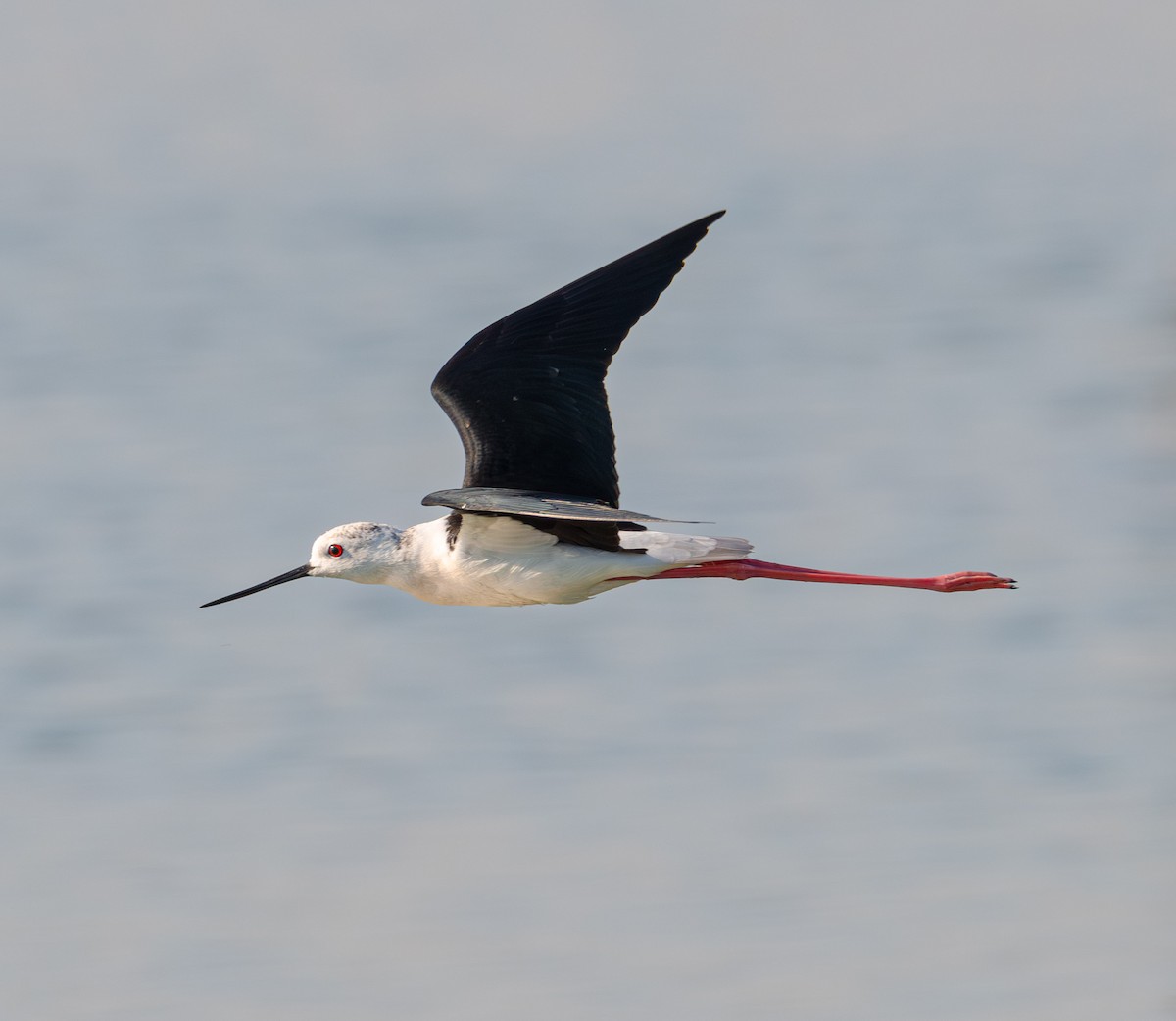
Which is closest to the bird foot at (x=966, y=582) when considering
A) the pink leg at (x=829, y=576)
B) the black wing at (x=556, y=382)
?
the pink leg at (x=829, y=576)

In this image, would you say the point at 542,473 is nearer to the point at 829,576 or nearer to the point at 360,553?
the point at 360,553

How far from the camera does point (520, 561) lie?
26.4 ft

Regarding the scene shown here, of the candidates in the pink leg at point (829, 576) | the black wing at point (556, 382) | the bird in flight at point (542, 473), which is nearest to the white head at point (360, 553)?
the bird in flight at point (542, 473)

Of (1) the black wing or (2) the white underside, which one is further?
(1) the black wing

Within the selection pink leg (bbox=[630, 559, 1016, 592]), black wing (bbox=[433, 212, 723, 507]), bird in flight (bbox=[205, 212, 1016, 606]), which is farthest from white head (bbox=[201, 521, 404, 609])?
pink leg (bbox=[630, 559, 1016, 592])

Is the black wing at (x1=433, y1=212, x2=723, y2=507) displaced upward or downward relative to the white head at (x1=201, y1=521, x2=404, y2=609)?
upward

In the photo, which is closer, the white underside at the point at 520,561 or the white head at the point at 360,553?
the white underside at the point at 520,561

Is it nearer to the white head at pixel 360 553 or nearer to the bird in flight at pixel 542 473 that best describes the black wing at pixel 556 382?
the bird in flight at pixel 542 473

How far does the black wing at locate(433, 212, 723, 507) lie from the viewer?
8.33m

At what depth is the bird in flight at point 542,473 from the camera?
807 cm

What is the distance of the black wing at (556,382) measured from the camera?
8328 millimetres

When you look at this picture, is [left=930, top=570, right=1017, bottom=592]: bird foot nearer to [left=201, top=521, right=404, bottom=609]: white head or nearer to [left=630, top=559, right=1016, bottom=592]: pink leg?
[left=630, top=559, right=1016, bottom=592]: pink leg

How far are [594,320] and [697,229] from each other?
0.53 metres

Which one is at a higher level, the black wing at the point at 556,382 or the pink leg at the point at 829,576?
the black wing at the point at 556,382
